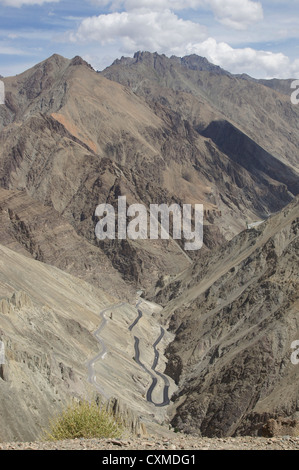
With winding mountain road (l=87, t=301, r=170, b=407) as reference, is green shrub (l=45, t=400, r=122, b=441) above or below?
above

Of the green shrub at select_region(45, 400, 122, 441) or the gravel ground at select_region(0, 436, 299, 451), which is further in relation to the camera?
the green shrub at select_region(45, 400, 122, 441)

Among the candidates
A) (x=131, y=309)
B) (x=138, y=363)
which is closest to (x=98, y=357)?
(x=138, y=363)

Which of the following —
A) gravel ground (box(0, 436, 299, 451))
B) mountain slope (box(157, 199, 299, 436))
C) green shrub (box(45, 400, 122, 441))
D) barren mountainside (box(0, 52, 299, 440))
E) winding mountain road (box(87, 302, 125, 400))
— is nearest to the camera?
gravel ground (box(0, 436, 299, 451))

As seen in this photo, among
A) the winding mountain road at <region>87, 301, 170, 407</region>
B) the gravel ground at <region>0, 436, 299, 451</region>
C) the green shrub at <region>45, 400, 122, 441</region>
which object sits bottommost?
the winding mountain road at <region>87, 301, 170, 407</region>

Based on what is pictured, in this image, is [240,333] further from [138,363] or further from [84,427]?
[84,427]

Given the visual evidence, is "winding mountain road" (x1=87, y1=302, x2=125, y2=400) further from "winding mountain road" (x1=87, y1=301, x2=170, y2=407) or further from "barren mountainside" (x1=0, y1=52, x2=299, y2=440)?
"barren mountainside" (x1=0, y1=52, x2=299, y2=440)

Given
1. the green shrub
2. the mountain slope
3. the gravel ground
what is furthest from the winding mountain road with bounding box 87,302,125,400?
the gravel ground

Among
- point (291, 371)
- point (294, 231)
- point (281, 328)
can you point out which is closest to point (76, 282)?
point (294, 231)

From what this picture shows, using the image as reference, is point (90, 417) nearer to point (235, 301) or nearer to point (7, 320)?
point (7, 320)

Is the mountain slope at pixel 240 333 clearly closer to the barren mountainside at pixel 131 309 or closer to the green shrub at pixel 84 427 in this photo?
the barren mountainside at pixel 131 309

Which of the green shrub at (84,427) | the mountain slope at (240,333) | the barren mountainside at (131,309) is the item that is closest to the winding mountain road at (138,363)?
the barren mountainside at (131,309)

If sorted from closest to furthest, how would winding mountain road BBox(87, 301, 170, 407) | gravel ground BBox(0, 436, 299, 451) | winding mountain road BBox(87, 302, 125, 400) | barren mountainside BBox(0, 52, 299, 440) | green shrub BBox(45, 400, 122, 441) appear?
gravel ground BBox(0, 436, 299, 451) < green shrub BBox(45, 400, 122, 441) < barren mountainside BBox(0, 52, 299, 440) < winding mountain road BBox(87, 302, 125, 400) < winding mountain road BBox(87, 301, 170, 407)
